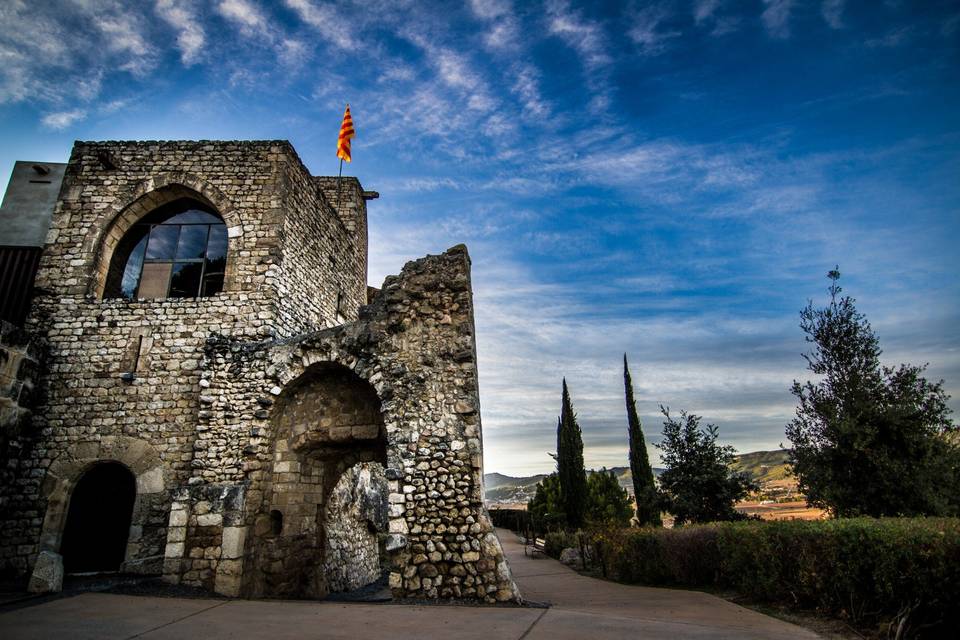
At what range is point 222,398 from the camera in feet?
30.4

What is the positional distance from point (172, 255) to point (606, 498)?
19272 mm

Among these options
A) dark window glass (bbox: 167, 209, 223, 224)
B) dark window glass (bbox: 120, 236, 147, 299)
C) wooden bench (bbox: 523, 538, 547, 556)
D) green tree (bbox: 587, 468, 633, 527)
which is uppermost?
dark window glass (bbox: 167, 209, 223, 224)

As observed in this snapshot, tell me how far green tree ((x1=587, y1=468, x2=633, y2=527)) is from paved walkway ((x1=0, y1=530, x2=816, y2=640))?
13573 millimetres

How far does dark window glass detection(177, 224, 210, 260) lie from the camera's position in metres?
11.4

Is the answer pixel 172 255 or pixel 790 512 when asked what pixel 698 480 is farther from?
pixel 172 255

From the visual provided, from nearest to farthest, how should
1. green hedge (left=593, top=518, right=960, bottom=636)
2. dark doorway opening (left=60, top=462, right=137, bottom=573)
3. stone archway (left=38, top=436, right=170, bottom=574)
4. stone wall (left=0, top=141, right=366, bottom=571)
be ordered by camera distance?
green hedge (left=593, top=518, right=960, bottom=636)
stone archway (left=38, top=436, right=170, bottom=574)
dark doorway opening (left=60, top=462, right=137, bottom=573)
stone wall (left=0, top=141, right=366, bottom=571)

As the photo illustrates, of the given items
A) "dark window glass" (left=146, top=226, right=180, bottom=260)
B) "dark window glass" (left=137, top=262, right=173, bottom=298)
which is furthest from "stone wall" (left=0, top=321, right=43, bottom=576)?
"dark window glass" (left=146, top=226, right=180, bottom=260)

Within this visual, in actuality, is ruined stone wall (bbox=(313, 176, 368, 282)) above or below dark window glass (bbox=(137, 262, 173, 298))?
above

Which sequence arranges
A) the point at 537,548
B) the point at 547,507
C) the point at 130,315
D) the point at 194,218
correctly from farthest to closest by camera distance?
1. the point at 547,507
2. the point at 537,548
3. the point at 194,218
4. the point at 130,315

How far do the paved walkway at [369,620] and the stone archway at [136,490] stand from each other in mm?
2077

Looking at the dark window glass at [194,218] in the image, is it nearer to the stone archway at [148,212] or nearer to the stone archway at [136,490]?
the stone archway at [148,212]

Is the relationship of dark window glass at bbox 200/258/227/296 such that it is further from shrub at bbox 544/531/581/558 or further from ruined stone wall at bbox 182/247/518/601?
shrub at bbox 544/531/581/558

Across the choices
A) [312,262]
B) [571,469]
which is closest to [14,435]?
[312,262]

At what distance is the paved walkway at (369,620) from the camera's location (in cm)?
490
